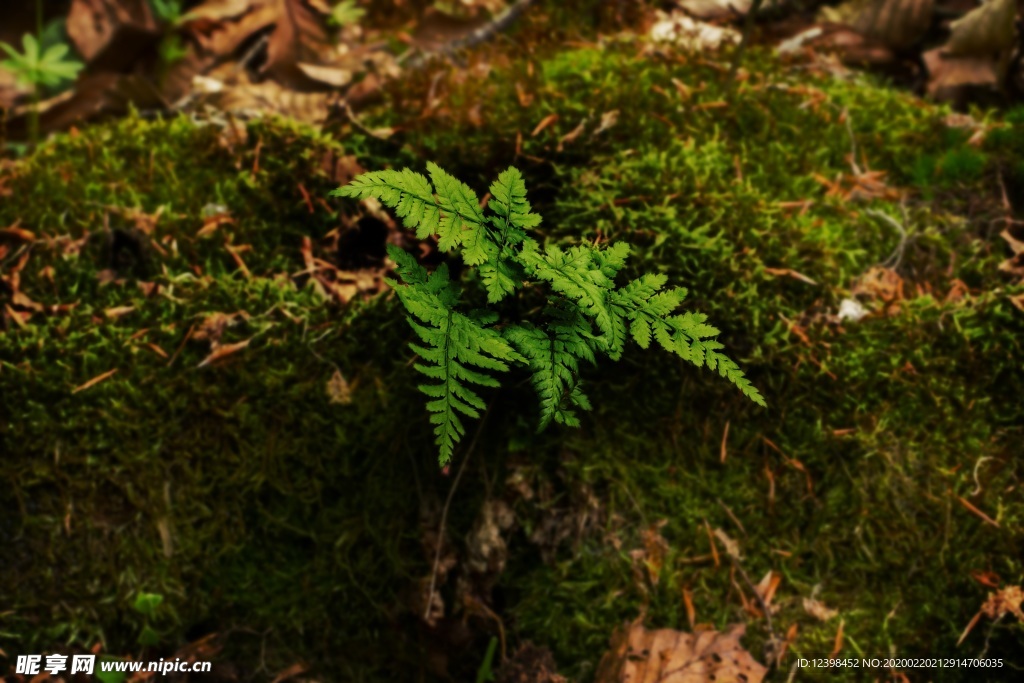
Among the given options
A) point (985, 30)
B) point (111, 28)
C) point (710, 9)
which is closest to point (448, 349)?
point (710, 9)

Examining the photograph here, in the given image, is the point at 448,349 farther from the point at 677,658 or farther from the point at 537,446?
the point at 677,658

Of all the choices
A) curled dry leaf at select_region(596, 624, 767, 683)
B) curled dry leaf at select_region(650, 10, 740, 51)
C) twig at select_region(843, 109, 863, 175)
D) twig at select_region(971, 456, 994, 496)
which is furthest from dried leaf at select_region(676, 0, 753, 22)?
curled dry leaf at select_region(596, 624, 767, 683)

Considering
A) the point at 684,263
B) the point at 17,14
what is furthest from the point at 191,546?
the point at 17,14

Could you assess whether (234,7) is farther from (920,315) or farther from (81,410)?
(920,315)

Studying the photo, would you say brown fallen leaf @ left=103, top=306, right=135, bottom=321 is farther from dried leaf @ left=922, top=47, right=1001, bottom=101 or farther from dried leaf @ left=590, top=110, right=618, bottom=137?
dried leaf @ left=922, top=47, right=1001, bottom=101

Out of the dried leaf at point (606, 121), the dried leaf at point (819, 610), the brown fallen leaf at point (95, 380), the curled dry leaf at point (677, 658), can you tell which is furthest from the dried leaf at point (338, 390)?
the dried leaf at point (819, 610)

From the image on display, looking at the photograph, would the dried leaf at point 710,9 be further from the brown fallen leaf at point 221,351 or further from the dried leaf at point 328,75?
the brown fallen leaf at point 221,351
